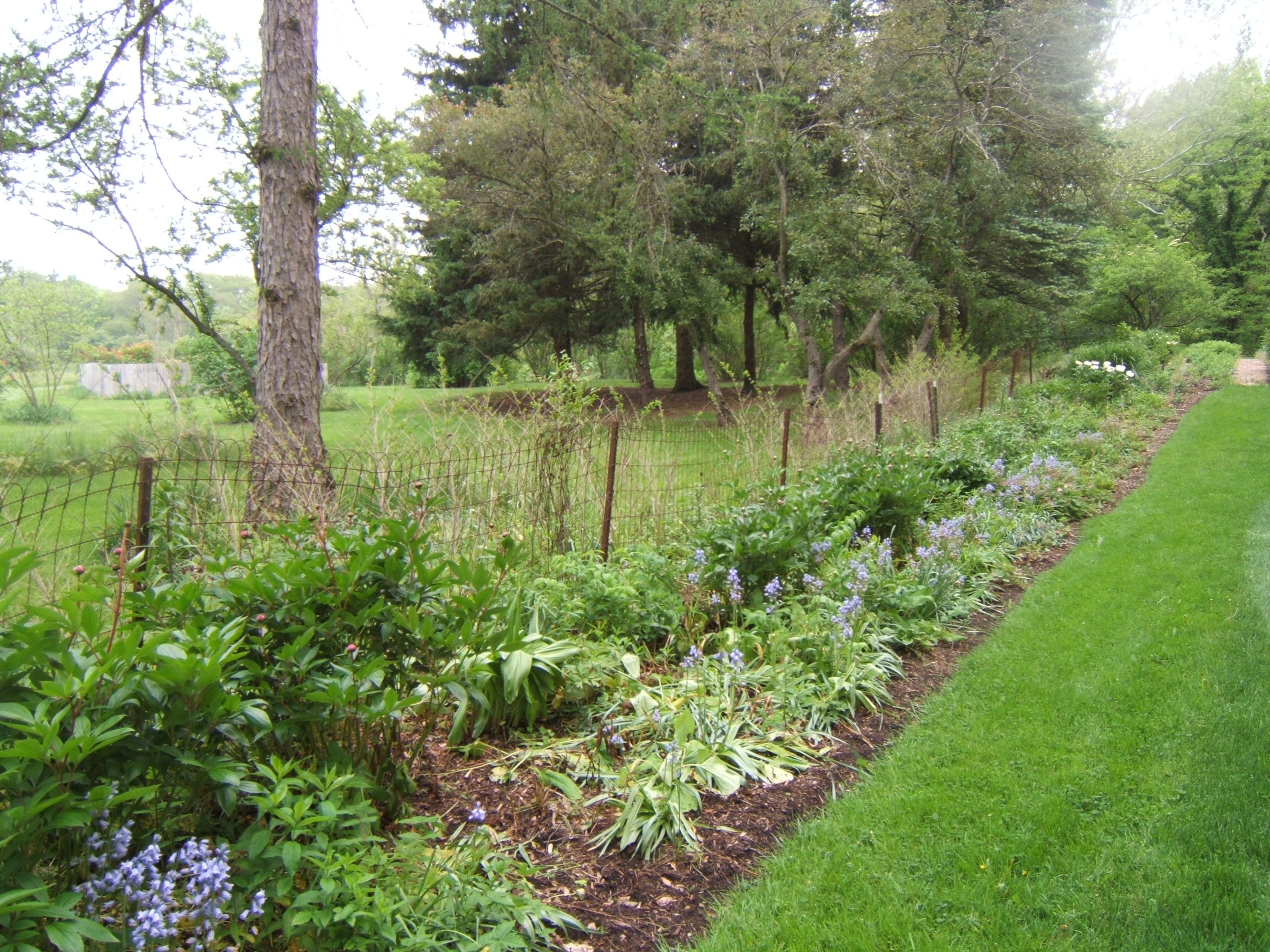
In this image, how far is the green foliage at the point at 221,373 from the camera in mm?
8531

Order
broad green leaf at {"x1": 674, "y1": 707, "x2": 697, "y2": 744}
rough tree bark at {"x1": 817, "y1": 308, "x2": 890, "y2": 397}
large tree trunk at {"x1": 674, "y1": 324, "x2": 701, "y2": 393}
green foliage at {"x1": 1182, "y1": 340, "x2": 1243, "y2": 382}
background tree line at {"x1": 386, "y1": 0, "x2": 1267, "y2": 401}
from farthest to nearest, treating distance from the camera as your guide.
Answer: large tree trunk at {"x1": 674, "y1": 324, "x2": 701, "y2": 393}
green foliage at {"x1": 1182, "y1": 340, "x2": 1243, "y2": 382}
rough tree bark at {"x1": 817, "y1": 308, "x2": 890, "y2": 397}
background tree line at {"x1": 386, "y1": 0, "x2": 1267, "y2": 401}
broad green leaf at {"x1": 674, "y1": 707, "x2": 697, "y2": 744}

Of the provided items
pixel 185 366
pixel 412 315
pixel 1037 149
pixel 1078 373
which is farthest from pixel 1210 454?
pixel 412 315

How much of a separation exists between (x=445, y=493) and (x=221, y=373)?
686cm

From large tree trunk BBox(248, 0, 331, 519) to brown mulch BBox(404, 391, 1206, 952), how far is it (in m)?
3.77

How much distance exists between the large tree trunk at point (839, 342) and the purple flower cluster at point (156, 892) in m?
15.8

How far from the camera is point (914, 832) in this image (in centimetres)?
300

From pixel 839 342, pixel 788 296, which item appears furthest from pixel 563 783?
pixel 839 342

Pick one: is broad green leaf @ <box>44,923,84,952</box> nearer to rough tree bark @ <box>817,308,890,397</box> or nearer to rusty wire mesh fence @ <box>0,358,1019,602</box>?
rusty wire mesh fence @ <box>0,358,1019,602</box>

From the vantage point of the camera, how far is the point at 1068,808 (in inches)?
122

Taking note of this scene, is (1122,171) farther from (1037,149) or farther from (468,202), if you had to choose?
(468,202)

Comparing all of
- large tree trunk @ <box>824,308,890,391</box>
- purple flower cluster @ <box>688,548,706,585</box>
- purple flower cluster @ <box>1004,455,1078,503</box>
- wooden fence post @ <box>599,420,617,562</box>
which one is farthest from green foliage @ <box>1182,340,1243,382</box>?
purple flower cluster @ <box>688,548,706,585</box>

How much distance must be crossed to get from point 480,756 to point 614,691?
0.71 m

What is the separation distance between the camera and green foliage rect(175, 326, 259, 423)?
336 inches

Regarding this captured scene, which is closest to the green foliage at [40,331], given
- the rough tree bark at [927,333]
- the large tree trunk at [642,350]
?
the large tree trunk at [642,350]
